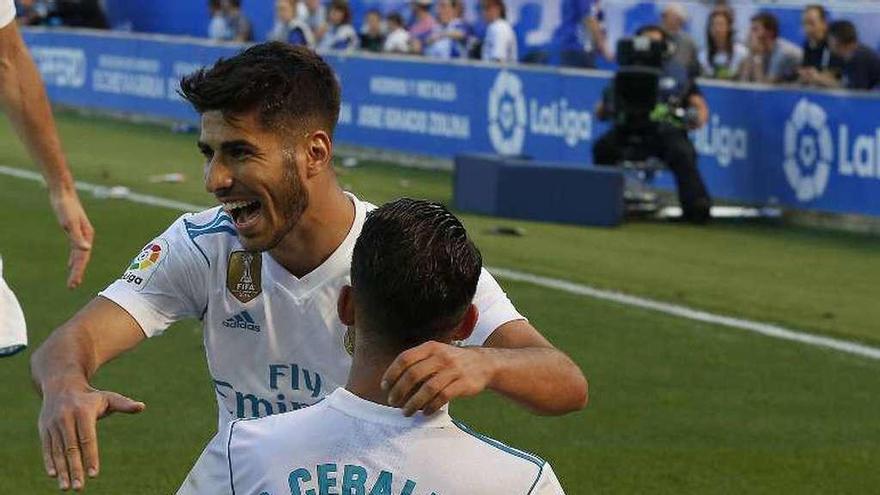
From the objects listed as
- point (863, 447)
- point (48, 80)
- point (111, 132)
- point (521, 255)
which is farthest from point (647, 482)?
point (48, 80)

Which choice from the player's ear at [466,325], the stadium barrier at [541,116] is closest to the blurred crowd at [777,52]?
the stadium barrier at [541,116]

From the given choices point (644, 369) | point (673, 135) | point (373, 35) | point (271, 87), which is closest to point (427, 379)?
point (271, 87)

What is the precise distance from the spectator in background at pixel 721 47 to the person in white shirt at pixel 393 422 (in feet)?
56.1

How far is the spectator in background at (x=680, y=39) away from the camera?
63.8 feet

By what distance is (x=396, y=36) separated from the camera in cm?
2566

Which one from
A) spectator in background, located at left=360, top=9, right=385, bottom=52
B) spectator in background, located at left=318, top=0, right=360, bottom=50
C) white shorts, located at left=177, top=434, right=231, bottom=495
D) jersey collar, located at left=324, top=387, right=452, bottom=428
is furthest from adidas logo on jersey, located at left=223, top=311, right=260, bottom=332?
spectator in background, located at left=360, top=9, right=385, bottom=52

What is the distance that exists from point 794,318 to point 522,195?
5.44 metres

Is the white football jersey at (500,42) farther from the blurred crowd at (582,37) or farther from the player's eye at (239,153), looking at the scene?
the player's eye at (239,153)

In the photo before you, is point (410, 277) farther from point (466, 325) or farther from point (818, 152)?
point (818, 152)

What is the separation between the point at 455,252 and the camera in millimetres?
3771

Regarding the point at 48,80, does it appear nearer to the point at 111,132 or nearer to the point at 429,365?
the point at 111,132

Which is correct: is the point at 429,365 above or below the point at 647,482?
above

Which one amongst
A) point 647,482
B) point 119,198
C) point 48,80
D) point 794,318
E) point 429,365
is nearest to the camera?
point 429,365

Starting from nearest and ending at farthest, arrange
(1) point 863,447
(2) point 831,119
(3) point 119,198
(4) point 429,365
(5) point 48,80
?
(4) point 429,365 < (1) point 863,447 < (2) point 831,119 < (3) point 119,198 < (5) point 48,80
